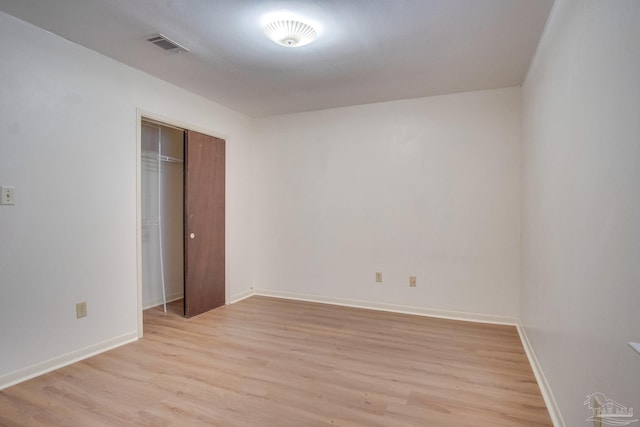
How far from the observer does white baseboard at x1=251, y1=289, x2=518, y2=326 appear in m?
3.56

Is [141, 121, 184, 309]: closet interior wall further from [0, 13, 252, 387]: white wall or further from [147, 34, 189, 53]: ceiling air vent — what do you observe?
[147, 34, 189, 53]: ceiling air vent

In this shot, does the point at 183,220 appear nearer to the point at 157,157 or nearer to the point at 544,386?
the point at 157,157

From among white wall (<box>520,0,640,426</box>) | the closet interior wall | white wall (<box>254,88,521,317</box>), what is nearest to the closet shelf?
the closet interior wall

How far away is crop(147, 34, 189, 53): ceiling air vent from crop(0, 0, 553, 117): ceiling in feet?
0.16

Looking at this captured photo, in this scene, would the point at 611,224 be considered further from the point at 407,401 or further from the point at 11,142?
the point at 11,142

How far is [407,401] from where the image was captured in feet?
6.86

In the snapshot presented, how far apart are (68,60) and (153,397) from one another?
2.53 m

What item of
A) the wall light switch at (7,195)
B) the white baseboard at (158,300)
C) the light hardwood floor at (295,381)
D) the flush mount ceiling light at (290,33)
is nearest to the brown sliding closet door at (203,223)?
the light hardwood floor at (295,381)

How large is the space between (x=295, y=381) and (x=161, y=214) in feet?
9.59

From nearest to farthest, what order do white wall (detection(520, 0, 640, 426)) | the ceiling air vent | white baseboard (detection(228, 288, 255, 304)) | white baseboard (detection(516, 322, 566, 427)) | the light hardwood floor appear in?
1. white wall (detection(520, 0, 640, 426))
2. white baseboard (detection(516, 322, 566, 427))
3. the light hardwood floor
4. the ceiling air vent
5. white baseboard (detection(228, 288, 255, 304))

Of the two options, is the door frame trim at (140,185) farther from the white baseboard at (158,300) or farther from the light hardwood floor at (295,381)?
the white baseboard at (158,300)

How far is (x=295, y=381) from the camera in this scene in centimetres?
234

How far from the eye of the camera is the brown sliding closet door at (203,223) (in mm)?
3717

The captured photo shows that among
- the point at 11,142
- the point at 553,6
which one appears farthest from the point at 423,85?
the point at 11,142
